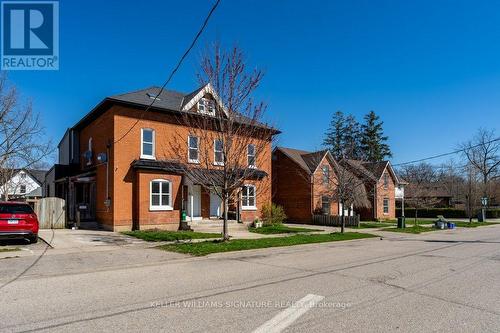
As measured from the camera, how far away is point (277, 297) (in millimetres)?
6910

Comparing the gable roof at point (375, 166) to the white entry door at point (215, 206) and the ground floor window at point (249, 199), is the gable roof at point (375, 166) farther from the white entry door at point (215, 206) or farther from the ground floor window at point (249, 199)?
the white entry door at point (215, 206)

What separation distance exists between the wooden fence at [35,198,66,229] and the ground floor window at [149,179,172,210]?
5166mm

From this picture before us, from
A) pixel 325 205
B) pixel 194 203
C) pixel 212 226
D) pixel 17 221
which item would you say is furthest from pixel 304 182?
pixel 17 221

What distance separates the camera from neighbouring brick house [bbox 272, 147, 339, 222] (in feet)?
109

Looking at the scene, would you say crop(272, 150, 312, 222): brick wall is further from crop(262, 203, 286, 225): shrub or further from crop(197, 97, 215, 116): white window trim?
crop(197, 97, 215, 116): white window trim

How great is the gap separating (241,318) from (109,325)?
1.88 metres

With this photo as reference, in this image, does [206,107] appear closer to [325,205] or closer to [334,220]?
[334,220]

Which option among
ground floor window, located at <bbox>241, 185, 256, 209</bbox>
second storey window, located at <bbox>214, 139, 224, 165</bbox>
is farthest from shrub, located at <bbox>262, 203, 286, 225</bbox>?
second storey window, located at <bbox>214, 139, 224, 165</bbox>

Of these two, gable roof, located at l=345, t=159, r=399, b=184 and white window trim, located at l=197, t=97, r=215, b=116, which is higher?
white window trim, located at l=197, t=97, r=215, b=116

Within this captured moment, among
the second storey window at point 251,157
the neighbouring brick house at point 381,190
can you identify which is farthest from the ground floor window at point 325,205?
the second storey window at point 251,157

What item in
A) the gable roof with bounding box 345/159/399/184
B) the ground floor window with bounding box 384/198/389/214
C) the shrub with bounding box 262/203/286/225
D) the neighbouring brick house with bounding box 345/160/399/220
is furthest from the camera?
the ground floor window with bounding box 384/198/389/214

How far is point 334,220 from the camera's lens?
3108 cm

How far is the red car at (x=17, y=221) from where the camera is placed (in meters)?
14.0

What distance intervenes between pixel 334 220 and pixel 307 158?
742 cm
